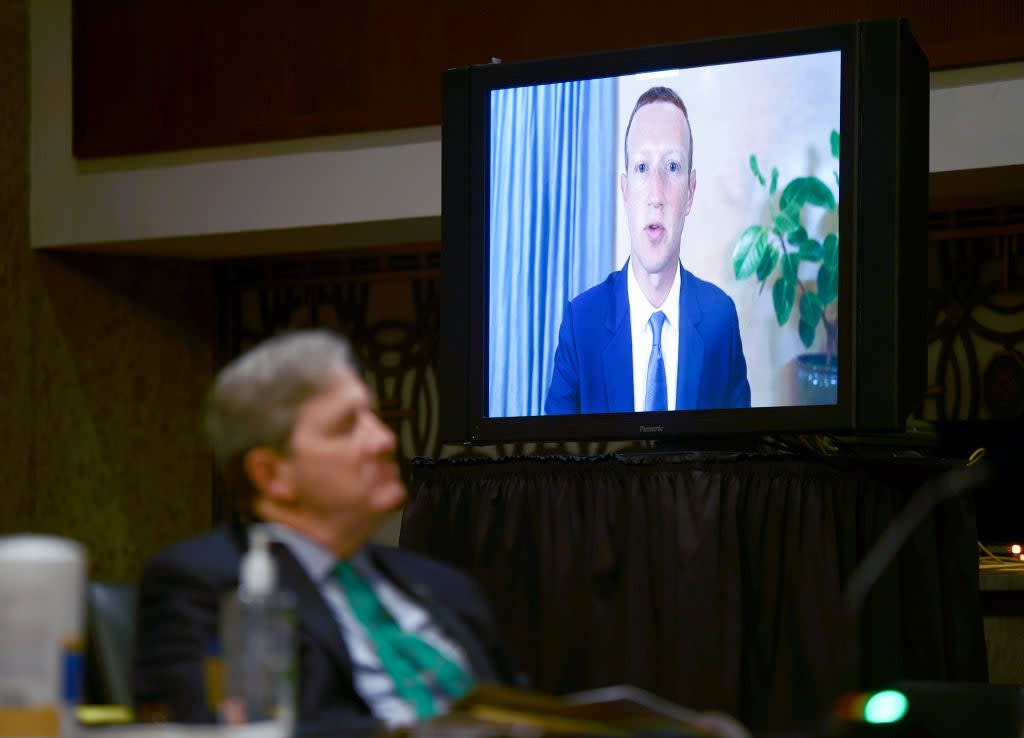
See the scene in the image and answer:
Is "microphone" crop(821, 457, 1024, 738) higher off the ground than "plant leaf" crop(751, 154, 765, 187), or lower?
lower

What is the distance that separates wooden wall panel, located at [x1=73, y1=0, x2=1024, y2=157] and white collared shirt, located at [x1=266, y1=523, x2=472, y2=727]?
3454 millimetres

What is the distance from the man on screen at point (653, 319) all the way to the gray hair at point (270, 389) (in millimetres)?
1903

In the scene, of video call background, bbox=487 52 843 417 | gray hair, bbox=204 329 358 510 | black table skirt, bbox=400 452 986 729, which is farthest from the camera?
video call background, bbox=487 52 843 417

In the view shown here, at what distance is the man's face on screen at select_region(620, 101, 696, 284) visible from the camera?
12.4 ft

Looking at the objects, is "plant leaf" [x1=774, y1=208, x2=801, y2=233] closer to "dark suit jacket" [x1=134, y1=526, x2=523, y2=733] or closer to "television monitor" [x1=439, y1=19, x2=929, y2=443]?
"television monitor" [x1=439, y1=19, x2=929, y2=443]

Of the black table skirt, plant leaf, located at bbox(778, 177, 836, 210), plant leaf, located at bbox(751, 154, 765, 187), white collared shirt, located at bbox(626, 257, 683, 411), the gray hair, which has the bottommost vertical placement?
A: the black table skirt

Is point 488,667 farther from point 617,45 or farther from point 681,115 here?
point 617,45

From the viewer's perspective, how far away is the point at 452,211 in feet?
13.2

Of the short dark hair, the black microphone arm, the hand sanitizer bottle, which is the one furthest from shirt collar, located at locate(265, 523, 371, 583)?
the short dark hair

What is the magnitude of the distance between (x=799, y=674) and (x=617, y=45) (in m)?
2.57

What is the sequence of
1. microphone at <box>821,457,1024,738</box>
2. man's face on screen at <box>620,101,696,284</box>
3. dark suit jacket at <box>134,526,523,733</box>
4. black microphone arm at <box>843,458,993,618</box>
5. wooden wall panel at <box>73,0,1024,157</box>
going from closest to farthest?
1. microphone at <box>821,457,1024,738</box>
2. dark suit jacket at <box>134,526,523,733</box>
3. black microphone arm at <box>843,458,993,618</box>
4. man's face on screen at <box>620,101,696,284</box>
5. wooden wall panel at <box>73,0,1024,157</box>

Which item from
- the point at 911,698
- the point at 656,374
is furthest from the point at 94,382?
the point at 911,698

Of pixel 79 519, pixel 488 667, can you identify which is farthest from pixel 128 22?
pixel 488 667

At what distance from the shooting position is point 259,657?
156cm
